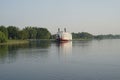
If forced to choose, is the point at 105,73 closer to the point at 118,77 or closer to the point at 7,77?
the point at 118,77

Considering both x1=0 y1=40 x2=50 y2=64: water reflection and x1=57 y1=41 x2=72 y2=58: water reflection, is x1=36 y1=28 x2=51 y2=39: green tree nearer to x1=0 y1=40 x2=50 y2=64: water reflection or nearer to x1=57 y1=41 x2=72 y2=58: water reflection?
x1=57 y1=41 x2=72 y2=58: water reflection

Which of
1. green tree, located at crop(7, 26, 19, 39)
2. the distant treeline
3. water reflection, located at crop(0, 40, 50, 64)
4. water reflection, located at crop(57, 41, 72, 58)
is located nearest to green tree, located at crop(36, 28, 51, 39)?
the distant treeline

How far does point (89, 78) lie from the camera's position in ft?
67.5

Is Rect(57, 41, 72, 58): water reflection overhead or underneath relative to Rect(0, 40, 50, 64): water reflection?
underneath

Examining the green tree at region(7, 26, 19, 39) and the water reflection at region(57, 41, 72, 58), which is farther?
the green tree at region(7, 26, 19, 39)

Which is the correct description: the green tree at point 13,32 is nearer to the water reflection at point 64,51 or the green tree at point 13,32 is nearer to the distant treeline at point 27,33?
the distant treeline at point 27,33

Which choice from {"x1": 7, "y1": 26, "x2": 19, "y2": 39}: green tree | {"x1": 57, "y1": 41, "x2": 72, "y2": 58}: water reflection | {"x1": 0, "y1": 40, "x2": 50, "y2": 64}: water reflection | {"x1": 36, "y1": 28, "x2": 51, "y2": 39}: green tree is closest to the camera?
{"x1": 0, "y1": 40, "x2": 50, "y2": 64}: water reflection

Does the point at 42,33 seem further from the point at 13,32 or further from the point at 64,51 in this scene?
the point at 64,51

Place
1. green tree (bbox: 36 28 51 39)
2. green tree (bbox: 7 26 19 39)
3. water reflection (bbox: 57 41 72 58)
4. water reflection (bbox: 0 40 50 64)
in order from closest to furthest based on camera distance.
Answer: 1. water reflection (bbox: 0 40 50 64)
2. water reflection (bbox: 57 41 72 58)
3. green tree (bbox: 7 26 19 39)
4. green tree (bbox: 36 28 51 39)

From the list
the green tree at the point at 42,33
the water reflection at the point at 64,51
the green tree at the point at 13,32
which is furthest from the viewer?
the green tree at the point at 42,33

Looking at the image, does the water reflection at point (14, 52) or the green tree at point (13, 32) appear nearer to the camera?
the water reflection at point (14, 52)

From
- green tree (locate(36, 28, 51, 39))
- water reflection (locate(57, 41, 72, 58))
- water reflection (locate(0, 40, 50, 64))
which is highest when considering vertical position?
green tree (locate(36, 28, 51, 39))

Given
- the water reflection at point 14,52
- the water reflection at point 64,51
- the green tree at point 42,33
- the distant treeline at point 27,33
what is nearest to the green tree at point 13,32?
the distant treeline at point 27,33

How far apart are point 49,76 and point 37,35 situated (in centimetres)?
14736
